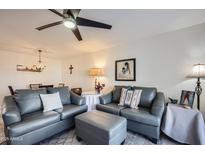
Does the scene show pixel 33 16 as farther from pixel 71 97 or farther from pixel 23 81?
pixel 23 81

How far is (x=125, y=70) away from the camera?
11.4 feet

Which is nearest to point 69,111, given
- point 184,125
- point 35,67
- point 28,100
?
point 28,100

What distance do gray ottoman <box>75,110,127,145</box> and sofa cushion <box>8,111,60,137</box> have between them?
19.4 inches

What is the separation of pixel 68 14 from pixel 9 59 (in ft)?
13.3

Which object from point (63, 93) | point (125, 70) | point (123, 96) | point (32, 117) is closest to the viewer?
point (32, 117)

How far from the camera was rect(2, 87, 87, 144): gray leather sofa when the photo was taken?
1738mm

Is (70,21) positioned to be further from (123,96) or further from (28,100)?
(123,96)

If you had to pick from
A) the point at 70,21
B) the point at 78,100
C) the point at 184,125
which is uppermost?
the point at 70,21

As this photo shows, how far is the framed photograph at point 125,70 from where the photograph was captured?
334 centimetres

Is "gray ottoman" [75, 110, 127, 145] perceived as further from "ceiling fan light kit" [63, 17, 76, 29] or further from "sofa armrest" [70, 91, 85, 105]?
"ceiling fan light kit" [63, 17, 76, 29]

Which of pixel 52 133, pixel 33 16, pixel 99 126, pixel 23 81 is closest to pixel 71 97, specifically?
pixel 52 133

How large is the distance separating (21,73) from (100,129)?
14.5ft

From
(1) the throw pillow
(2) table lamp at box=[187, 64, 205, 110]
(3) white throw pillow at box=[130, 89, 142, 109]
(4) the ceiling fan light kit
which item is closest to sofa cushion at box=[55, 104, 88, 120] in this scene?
(1) the throw pillow

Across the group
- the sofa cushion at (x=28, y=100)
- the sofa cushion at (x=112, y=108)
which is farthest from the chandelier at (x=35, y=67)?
the sofa cushion at (x=112, y=108)
